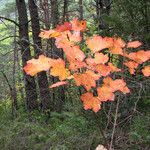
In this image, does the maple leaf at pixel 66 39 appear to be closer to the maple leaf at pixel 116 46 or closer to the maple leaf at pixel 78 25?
the maple leaf at pixel 78 25

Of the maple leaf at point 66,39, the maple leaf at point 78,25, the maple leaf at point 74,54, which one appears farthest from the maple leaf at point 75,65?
the maple leaf at point 78,25

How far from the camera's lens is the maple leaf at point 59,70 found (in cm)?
235

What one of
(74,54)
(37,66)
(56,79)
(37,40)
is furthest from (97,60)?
(56,79)

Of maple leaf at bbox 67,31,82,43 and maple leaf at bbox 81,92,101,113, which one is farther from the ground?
maple leaf at bbox 67,31,82,43

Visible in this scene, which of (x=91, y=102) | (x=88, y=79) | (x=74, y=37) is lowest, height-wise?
(x=91, y=102)

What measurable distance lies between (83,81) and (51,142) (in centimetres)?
340

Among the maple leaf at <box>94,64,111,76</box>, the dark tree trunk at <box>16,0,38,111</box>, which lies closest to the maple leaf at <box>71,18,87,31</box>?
the maple leaf at <box>94,64,111,76</box>

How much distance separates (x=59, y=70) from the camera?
7.89 ft

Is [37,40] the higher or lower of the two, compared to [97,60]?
lower

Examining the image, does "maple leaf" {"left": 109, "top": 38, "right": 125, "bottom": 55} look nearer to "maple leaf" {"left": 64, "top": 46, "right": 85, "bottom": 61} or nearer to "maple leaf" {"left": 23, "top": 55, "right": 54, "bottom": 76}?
"maple leaf" {"left": 64, "top": 46, "right": 85, "bottom": 61}

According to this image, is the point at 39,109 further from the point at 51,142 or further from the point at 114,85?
the point at 114,85

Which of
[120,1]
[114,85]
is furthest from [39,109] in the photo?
[114,85]

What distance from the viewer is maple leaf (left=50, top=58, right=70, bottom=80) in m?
2.35

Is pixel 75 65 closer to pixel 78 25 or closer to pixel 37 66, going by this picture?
pixel 37 66
